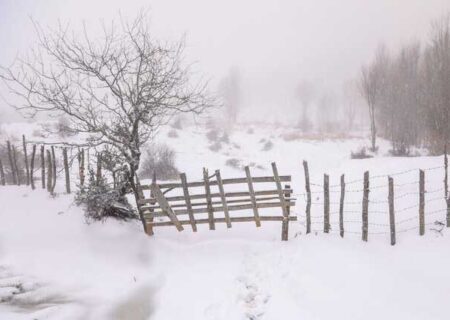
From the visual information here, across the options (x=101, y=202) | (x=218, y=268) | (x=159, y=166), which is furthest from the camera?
(x=159, y=166)

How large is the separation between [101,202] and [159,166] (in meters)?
11.0

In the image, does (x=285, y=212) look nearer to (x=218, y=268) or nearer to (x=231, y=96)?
(x=218, y=268)

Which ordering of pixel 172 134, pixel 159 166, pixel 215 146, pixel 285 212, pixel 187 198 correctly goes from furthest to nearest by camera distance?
pixel 172 134 → pixel 215 146 → pixel 159 166 → pixel 187 198 → pixel 285 212

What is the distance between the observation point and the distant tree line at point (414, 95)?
1775 cm

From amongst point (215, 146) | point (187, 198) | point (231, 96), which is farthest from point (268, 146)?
point (231, 96)

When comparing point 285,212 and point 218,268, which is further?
point 285,212

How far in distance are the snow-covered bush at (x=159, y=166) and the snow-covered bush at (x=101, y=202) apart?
9346mm

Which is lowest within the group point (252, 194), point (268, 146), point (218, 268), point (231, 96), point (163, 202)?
point (218, 268)

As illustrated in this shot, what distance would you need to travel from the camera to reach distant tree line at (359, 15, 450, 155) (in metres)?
17.8

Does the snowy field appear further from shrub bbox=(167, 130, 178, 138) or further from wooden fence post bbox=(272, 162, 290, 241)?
shrub bbox=(167, 130, 178, 138)

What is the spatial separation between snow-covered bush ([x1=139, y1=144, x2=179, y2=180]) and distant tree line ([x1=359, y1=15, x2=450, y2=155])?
1371 centimetres

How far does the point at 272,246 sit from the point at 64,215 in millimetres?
6130

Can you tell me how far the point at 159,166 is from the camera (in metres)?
20.8

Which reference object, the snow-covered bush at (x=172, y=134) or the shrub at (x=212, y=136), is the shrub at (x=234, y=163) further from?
the shrub at (x=212, y=136)
